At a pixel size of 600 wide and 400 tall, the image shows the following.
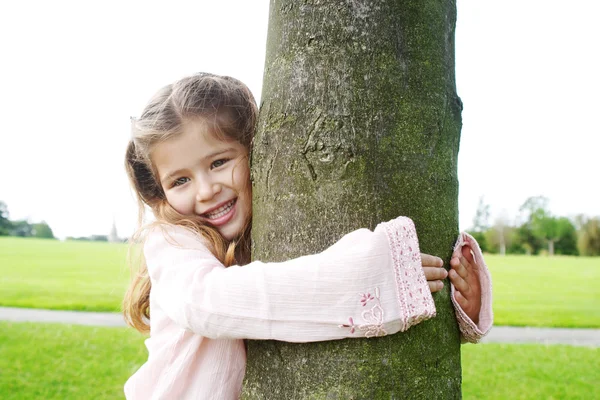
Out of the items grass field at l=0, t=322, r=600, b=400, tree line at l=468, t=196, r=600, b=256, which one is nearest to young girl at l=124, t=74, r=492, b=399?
grass field at l=0, t=322, r=600, b=400

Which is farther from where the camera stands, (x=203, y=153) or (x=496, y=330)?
(x=496, y=330)

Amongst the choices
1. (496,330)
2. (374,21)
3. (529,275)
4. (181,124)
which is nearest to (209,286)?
(181,124)

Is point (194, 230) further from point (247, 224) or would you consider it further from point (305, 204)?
point (305, 204)

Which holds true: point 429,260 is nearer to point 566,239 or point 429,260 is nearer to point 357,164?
point 357,164

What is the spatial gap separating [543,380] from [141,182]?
5.95 meters

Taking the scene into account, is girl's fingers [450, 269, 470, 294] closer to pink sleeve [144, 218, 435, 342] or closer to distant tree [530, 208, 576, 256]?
pink sleeve [144, 218, 435, 342]

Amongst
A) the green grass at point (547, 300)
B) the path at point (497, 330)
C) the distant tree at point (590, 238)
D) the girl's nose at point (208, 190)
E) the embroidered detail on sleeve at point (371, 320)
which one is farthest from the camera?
the distant tree at point (590, 238)

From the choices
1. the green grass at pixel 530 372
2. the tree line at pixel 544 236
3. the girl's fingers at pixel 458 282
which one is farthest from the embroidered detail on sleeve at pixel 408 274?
the tree line at pixel 544 236

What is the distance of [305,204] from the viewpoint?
1.51 metres

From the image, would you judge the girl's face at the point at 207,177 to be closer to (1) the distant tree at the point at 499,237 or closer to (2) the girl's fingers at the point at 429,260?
(2) the girl's fingers at the point at 429,260

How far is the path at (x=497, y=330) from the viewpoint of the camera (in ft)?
30.0

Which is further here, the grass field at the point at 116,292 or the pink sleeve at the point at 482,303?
the grass field at the point at 116,292

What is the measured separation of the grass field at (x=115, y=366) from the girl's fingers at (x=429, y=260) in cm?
493

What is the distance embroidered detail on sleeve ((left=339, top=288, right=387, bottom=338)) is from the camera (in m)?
1.39
